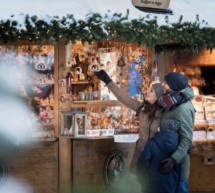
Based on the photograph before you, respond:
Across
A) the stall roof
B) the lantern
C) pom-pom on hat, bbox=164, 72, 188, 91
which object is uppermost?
the stall roof

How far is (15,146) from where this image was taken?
7.27m

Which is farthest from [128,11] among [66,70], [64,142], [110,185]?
[110,185]

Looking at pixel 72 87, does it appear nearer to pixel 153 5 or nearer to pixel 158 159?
pixel 153 5

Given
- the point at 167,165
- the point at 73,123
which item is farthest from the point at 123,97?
the point at 167,165

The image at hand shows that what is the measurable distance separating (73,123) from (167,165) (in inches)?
75.2

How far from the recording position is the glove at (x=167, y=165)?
227 inches

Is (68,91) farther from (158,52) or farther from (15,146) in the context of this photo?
(158,52)

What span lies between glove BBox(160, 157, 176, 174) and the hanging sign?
2521mm

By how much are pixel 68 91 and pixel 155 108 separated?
1.59m

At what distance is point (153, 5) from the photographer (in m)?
7.57

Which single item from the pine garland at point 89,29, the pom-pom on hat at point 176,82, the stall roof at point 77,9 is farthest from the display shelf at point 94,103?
the pom-pom on hat at point 176,82

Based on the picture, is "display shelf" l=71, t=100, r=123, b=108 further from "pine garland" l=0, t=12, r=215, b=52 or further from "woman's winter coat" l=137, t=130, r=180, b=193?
"woman's winter coat" l=137, t=130, r=180, b=193

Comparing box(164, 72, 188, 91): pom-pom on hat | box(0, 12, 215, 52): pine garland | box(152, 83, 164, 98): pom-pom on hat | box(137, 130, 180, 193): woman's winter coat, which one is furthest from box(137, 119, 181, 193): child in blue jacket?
box(0, 12, 215, 52): pine garland

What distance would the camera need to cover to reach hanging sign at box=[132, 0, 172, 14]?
7488 mm
